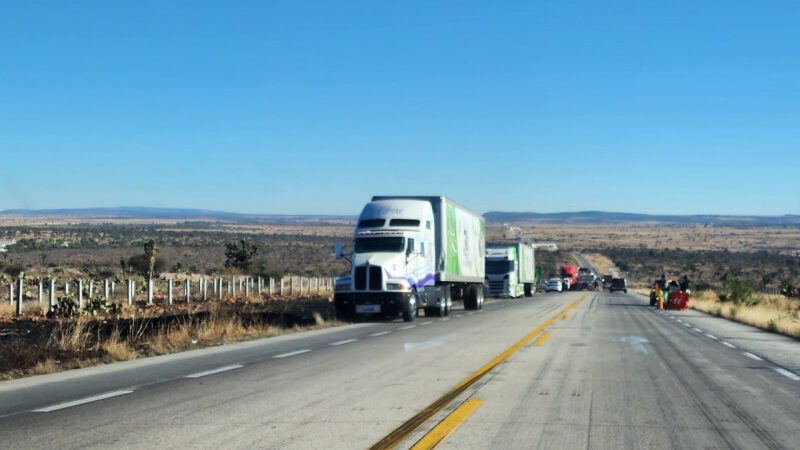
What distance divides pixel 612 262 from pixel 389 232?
453 feet

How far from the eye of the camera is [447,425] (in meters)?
9.47

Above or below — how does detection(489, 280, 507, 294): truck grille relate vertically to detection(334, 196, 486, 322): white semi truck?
below

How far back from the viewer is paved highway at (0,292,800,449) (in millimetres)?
8883

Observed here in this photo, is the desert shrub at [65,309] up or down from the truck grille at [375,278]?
down

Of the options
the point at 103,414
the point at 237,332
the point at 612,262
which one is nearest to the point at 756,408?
the point at 103,414

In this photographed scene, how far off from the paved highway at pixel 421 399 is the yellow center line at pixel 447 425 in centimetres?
4

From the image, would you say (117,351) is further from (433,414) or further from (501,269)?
(501,269)

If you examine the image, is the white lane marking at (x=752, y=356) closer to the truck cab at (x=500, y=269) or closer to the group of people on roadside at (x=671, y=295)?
the group of people on roadside at (x=671, y=295)

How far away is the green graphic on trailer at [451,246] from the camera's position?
34.1 metres

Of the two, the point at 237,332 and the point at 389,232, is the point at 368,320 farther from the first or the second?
the point at 237,332

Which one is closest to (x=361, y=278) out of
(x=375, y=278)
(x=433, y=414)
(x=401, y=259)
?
(x=375, y=278)

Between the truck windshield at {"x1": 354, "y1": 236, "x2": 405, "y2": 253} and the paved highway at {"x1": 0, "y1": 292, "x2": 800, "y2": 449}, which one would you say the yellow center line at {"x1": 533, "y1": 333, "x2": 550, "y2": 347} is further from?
the truck windshield at {"x1": 354, "y1": 236, "x2": 405, "y2": 253}

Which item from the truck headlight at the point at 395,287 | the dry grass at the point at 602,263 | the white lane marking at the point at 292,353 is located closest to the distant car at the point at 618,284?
the dry grass at the point at 602,263

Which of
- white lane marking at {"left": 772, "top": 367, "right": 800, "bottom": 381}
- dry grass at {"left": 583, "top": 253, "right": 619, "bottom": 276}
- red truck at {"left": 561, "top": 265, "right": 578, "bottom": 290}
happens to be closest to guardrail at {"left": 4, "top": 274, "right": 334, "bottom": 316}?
white lane marking at {"left": 772, "top": 367, "right": 800, "bottom": 381}
